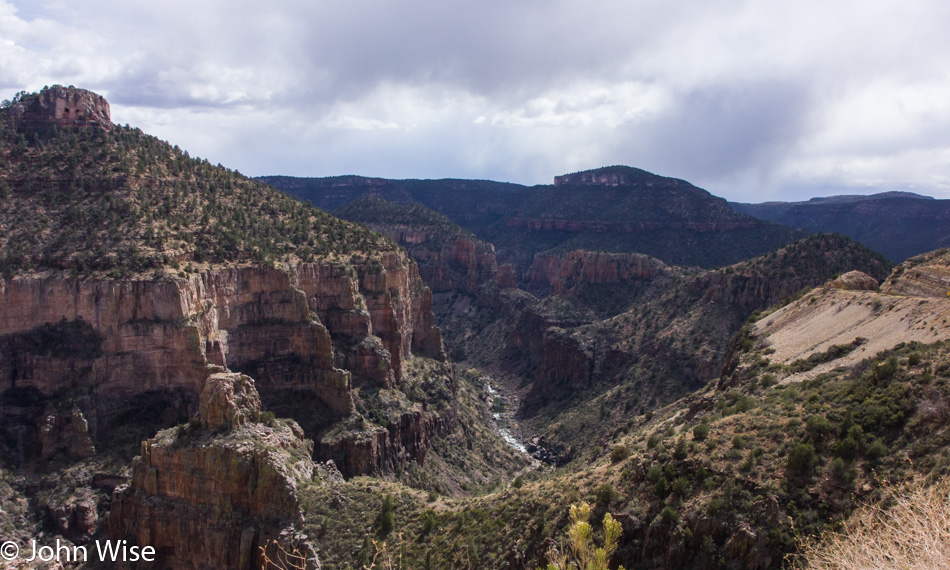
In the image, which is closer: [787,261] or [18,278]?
[18,278]

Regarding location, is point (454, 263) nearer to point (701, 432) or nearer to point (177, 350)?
point (177, 350)

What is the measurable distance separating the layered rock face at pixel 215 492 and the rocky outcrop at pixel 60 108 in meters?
53.5

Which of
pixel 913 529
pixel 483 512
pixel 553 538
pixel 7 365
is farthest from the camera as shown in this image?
pixel 7 365

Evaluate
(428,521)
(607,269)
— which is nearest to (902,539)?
(428,521)

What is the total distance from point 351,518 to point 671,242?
164978 millimetres

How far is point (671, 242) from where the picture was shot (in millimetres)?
193500

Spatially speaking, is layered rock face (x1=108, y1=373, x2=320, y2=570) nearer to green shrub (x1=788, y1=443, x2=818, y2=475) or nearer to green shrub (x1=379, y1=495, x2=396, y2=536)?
green shrub (x1=379, y1=495, x2=396, y2=536)

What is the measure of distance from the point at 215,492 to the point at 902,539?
43206 mm

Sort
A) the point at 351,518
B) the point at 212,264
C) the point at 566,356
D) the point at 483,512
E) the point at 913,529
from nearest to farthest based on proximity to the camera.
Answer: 1. the point at 913,529
2. the point at 483,512
3. the point at 351,518
4. the point at 212,264
5. the point at 566,356

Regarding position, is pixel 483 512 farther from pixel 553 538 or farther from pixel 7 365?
pixel 7 365

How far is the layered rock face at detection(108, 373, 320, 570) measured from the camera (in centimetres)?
4622

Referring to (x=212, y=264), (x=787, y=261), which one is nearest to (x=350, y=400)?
(x=212, y=264)

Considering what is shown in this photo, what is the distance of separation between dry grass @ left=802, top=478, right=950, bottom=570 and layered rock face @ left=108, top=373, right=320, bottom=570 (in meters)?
33.5

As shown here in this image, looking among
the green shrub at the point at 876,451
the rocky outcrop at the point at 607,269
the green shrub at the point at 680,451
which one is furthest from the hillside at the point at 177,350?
the rocky outcrop at the point at 607,269
